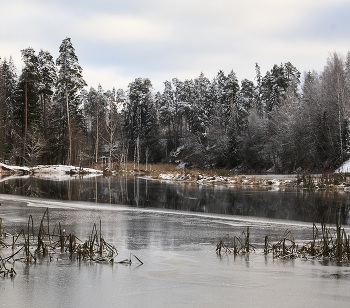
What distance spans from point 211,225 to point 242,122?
49.6 meters

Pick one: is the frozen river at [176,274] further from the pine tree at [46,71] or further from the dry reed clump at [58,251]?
the pine tree at [46,71]

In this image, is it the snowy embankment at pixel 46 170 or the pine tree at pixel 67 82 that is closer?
the snowy embankment at pixel 46 170

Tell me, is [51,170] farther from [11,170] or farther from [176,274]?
[176,274]

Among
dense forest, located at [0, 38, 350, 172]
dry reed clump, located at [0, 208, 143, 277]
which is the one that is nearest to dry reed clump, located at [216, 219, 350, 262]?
dry reed clump, located at [0, 208, 143, 277]

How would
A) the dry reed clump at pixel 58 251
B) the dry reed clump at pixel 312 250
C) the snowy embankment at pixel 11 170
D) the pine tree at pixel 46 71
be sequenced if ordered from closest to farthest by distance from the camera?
the dry reed clump at pixel 58 251
the dry reed clump at pixel 312 250
the snowy embankment at pixel 11 170
the pine tree at pixel 46 71

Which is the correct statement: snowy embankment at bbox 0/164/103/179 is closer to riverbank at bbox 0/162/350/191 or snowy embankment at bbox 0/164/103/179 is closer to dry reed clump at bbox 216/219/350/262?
riverbank at bbox 0/162/350/191

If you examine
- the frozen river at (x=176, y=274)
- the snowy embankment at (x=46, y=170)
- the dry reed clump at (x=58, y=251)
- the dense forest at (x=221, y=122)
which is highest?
the dense forest at (x=221, y=122)

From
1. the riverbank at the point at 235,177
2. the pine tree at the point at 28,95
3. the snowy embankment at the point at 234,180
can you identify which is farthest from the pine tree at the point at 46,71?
the snowy embankment at the point at 234,180

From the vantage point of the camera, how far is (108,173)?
46594 mm

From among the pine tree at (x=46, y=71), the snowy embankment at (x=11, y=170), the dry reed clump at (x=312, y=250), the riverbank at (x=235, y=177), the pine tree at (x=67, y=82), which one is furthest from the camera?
the pine tree at (x=46, y=71)

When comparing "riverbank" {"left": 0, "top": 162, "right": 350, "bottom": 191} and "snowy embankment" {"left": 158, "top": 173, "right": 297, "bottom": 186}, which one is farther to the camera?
"snowy embankment" {"left": 158, "top": 173, "right": 297, "bottom": 186}

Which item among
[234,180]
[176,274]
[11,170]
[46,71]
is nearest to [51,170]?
[11,170]

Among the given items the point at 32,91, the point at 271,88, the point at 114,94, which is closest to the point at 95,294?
the point at 32,91

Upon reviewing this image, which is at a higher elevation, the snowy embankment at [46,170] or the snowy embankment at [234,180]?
the snowy embankment at [46,170]
